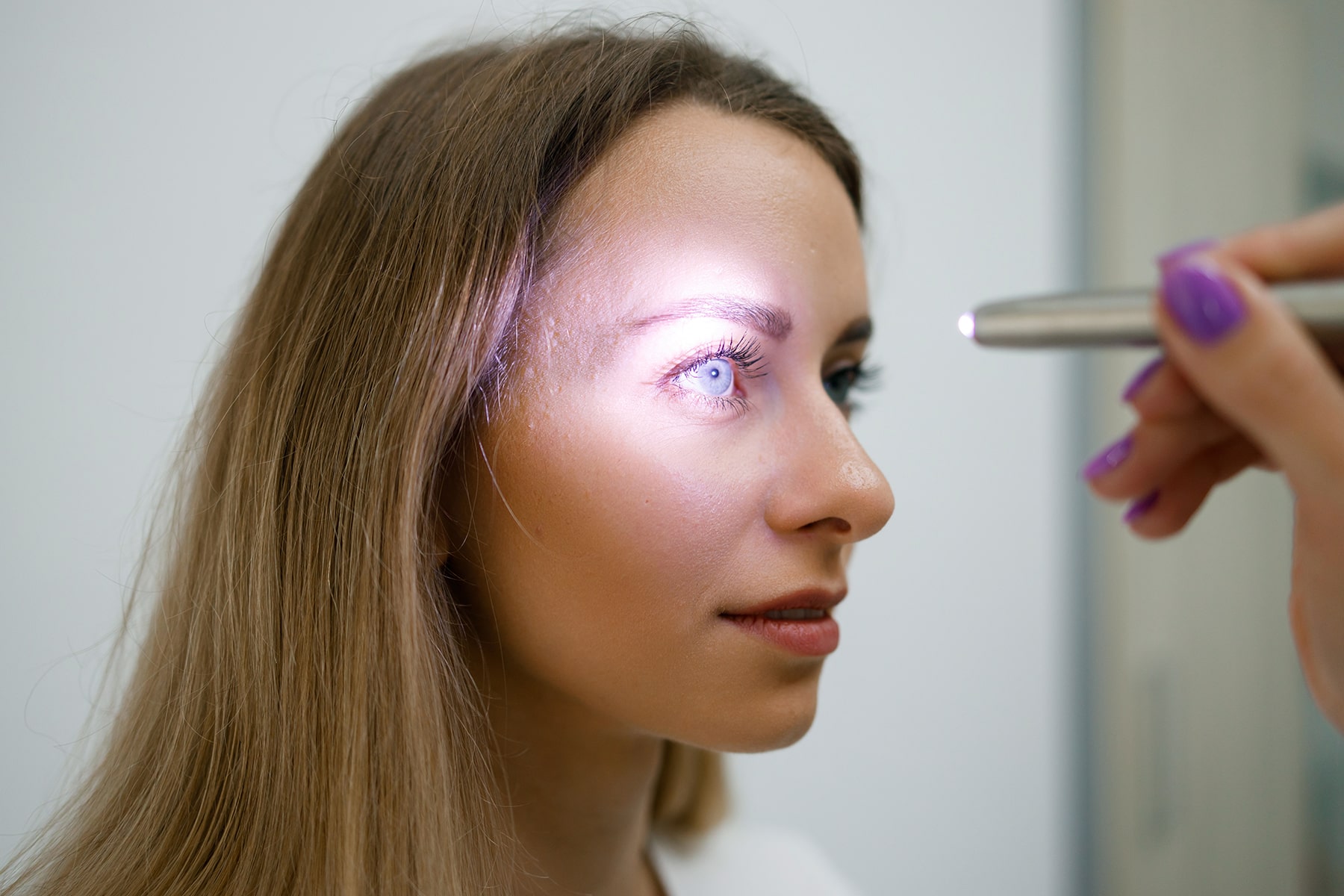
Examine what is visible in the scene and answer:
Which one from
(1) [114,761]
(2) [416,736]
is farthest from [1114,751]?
(1) [114,761]

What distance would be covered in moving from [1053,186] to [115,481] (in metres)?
1.19

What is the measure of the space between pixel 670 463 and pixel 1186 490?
0.25 meters

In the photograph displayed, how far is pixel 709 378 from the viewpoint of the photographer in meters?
0.51

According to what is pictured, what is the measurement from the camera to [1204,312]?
29 cm

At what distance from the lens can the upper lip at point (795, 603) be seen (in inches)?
19.6

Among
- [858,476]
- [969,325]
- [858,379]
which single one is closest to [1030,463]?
[858,379]

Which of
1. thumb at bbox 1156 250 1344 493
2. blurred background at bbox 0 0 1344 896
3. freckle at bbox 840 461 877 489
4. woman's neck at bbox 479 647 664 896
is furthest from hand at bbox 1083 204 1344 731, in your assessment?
blurred background at bbox 0 0 1344 896

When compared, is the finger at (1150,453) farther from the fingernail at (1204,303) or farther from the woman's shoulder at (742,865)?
the woman's shoulder at (742,865)

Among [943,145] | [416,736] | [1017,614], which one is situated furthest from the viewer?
[1017,614]

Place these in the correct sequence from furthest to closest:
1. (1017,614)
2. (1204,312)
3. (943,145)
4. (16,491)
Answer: (1017,614)
(943,145)
(16,491)
(1204,312)

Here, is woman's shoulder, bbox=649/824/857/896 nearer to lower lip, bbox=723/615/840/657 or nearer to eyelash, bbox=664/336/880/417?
lower lip, bbox=723/615/840/657

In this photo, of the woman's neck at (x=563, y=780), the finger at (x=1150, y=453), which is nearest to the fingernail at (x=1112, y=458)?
the finger at (x=1150, y=453)

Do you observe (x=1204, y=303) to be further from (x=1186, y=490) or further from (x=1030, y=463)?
(x=1030, y=463)

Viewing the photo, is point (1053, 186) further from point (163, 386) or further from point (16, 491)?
point (16, 491)
